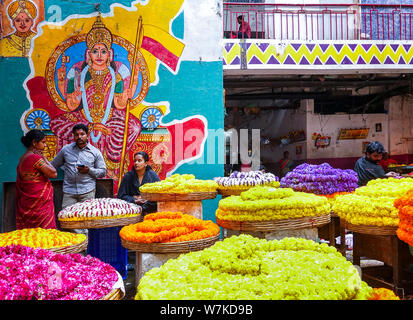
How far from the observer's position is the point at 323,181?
3453 millimetres

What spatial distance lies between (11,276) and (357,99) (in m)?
11.6

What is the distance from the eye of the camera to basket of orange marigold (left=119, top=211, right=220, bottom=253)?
7.47ft

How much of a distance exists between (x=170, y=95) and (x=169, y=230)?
354 cm

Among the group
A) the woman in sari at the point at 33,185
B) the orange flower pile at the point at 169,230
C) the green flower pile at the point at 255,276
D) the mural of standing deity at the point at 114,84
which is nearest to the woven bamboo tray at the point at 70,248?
the orange flower pile at the point at 169,230

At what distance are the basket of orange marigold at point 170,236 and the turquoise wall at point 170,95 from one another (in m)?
3.00

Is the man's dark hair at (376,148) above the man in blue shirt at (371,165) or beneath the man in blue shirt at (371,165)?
above

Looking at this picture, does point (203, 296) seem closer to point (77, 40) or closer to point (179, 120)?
point (179, 120)

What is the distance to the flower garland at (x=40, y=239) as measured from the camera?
2.10m

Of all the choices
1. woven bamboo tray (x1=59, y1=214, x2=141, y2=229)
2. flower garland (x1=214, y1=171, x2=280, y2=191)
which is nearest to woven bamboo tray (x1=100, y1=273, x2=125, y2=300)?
woven bamboo tray (x1=59, y1=214, x2=141, y2=229)

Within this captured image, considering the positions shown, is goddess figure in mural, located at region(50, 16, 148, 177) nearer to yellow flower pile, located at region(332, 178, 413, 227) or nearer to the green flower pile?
yellow flower pile, located at region(332, 178, 413, 227)

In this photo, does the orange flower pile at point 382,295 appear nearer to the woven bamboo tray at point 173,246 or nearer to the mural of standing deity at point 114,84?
the woven bamboo tray at point 173,246

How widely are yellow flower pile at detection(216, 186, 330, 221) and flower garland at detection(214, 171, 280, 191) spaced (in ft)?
3.17

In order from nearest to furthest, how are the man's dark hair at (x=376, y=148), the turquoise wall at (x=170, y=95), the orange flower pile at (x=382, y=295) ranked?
the orange flower pile at (x=382, y=295), the man's dark hair at (x=376, y=148), the turquoise wall at (x=170, y=95)
